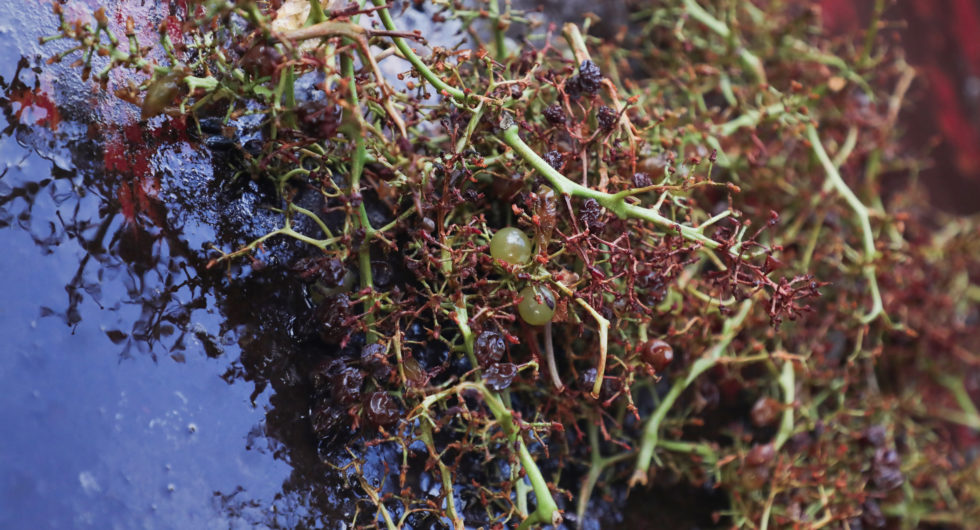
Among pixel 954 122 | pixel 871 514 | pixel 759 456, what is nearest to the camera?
pixel 759 456

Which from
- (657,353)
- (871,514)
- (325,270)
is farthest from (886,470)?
(325,270)

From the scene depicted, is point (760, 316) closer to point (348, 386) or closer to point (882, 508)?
point (882, 508)

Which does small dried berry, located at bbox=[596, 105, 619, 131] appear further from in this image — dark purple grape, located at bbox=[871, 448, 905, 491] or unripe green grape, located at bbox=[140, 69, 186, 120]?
dark purple grape, located at bbox=[871, 448, 905, 491]

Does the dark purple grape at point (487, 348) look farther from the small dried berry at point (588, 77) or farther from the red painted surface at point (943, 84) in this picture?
the red painted surface at point (943, 84)

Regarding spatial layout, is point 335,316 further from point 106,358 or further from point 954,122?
point 954,122

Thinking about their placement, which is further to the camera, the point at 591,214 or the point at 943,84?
the point at 943,84
